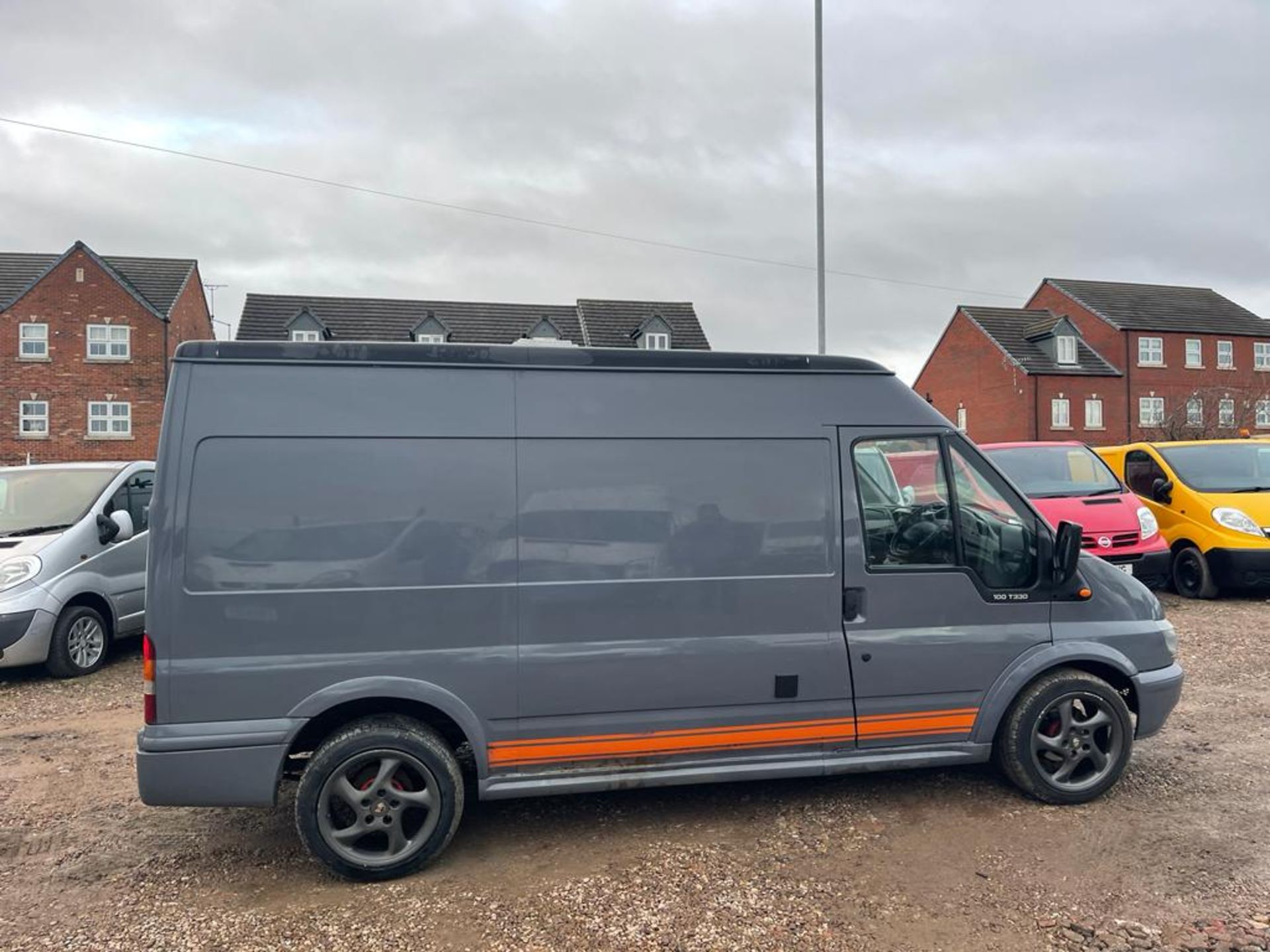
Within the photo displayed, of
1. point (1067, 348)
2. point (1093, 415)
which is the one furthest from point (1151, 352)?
point (1093, 415)

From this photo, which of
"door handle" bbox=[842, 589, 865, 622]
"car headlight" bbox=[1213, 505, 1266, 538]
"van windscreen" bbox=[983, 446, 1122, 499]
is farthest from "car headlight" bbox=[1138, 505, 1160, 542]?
"door handle" bbox=[842, 589, 865, 622]

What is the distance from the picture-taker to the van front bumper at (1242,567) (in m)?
8.94

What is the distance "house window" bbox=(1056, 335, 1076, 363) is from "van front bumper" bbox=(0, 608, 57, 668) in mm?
43560

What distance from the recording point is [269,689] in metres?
3.41

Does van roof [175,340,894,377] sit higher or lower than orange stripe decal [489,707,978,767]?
higher

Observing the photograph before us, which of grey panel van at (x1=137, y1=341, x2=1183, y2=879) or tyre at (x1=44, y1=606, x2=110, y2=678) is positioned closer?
grey panel van at (x1=137, y1=341, x2=1183, y2=879)

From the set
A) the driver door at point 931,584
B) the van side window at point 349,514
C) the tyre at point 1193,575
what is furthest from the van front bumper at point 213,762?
the tyre at point 1193,575

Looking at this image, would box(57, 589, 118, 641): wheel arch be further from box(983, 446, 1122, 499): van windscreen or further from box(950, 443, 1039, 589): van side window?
box(983, 446, 1122, 499): van windscreen

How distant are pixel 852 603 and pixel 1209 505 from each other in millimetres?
7615

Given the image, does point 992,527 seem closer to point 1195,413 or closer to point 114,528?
point 114,528

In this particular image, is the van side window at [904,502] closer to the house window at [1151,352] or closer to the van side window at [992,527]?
the van side window at [992,527]

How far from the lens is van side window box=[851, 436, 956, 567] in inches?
156

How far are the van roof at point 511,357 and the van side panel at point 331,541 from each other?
6 cm

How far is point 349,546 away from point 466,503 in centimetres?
51
